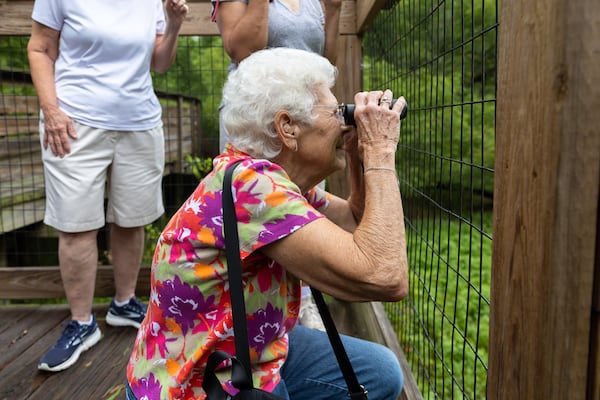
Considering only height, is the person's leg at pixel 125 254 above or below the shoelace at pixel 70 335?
above

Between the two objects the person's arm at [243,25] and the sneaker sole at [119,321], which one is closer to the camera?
the person's arm at [243,25]

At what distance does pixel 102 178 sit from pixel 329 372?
138 centimetres

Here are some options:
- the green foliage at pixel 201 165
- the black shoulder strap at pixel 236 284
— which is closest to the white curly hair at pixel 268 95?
the black shoulder strap at pixel 236 284

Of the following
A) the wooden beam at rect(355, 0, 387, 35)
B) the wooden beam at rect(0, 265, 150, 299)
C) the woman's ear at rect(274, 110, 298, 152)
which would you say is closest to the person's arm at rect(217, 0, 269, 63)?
the wooden beam at rect(355, 0, 387, 35)

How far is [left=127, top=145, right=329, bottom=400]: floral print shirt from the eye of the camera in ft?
4.08

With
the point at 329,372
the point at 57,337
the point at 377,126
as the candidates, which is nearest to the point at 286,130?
the point at 377,126

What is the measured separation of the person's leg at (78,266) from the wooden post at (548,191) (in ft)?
6.44

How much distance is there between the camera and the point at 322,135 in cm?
143

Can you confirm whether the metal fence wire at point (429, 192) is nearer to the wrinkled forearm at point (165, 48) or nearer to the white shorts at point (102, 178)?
the wrinkled forearm at point (165, 48)

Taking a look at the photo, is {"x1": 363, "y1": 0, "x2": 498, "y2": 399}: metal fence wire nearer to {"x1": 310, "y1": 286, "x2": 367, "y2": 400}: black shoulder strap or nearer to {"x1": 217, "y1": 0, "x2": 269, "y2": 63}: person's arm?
{"x1": 310, "y1": 286, "x2": 367, "y2": 400}: black shoulder strap

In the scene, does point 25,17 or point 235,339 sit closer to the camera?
point 235,339

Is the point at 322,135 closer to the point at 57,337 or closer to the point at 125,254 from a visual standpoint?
the point at 125,254

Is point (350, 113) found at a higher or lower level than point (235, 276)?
higher

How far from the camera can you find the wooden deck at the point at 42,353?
7.48 feet
